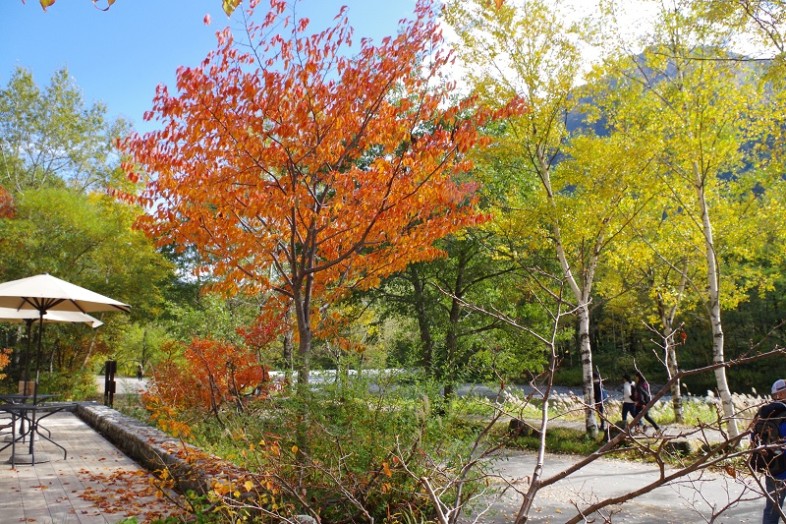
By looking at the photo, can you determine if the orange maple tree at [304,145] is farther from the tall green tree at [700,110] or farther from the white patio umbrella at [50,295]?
the tall green tree at [700,110]

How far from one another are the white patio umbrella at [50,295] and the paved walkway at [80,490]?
4.04 ft

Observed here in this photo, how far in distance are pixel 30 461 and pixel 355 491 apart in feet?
18.0

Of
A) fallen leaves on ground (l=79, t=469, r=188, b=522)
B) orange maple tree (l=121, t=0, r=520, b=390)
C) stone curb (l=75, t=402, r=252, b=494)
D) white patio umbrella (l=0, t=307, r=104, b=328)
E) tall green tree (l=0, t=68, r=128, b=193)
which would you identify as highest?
tall green tree (l=0, t=68, r=128, b=193)

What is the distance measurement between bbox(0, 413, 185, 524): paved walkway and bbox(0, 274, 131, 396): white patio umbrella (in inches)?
48.4

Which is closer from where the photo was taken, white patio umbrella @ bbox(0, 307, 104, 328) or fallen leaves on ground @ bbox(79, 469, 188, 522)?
fallen leaves on ground @ bbox(79, 469, 188, 522)

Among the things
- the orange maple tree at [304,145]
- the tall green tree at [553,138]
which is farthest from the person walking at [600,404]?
the orange maple tree at [304,145]

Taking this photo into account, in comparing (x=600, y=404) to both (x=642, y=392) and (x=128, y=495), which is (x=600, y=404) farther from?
(x=642, y=392)

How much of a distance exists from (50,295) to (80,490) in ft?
8.96

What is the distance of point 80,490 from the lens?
21.6 ft

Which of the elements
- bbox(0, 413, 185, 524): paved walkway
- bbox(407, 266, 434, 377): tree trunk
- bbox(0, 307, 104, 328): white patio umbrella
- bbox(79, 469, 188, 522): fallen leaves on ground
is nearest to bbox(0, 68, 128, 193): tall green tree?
bbox(0, 307, 104, 328): white patio umbrella

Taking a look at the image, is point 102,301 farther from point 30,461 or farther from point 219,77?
point 219,77

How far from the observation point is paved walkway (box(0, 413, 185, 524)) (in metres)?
5.52

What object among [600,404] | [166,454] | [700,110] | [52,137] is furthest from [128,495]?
[52,137]

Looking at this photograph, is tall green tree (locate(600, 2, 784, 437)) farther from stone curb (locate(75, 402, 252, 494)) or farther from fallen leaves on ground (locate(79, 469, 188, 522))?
fallen leaves on ground (locate(79, 469, 188, 522))
